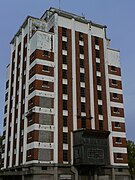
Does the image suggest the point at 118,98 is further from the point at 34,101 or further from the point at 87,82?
the point at 34,101

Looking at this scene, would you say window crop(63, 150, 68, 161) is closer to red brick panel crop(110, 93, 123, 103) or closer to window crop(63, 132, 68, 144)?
window crop(63, 132, 68, 144)

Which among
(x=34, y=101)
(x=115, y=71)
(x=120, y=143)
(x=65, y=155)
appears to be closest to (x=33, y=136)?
(x=34, y=101)

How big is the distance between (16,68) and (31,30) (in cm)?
1022

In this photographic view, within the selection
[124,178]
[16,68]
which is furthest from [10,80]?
[124,178]

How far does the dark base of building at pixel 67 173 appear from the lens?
157 ft

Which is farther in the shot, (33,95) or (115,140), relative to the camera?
(115,140)

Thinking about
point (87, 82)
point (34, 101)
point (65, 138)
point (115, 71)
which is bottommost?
point (65, 138)

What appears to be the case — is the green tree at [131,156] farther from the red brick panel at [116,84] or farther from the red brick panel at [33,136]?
the red brick panel at [33,136]

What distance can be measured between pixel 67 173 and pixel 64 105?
41.8 ft

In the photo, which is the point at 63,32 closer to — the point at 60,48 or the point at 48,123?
the point at 60,48

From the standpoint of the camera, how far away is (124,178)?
55.5 meters

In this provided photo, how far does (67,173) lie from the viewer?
164ft

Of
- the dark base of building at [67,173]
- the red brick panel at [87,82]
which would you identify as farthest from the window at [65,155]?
the red brick panel at [87,82]

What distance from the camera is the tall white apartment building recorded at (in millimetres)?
50250
